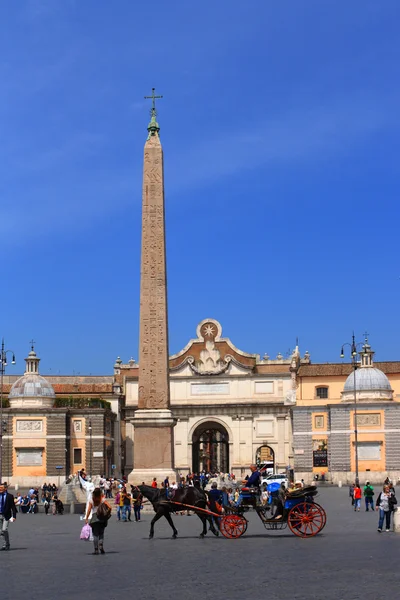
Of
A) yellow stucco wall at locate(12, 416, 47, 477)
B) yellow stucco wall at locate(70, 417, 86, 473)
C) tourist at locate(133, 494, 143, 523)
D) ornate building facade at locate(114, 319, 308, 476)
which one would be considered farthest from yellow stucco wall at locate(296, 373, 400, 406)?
tourist at locate(133, 494, 143, 523)

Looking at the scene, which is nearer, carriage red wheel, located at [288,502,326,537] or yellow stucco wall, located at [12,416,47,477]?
carriage red wheel, located at [288,502,326,537]

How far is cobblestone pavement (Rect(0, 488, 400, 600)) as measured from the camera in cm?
1105

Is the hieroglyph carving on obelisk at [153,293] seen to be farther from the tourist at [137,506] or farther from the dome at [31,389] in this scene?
the dome at [31,389]

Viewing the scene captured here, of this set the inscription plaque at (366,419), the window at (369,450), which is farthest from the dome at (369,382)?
the window at (369,450)

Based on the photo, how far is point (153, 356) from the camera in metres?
30.2

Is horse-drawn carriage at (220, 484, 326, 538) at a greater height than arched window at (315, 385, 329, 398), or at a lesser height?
lesser

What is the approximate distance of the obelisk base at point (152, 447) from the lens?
98.7ft

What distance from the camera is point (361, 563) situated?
13625 mm

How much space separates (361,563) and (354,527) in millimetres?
8913

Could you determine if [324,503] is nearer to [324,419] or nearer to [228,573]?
[324,419]

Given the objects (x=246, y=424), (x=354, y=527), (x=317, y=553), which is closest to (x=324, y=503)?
(x=354, y=527)

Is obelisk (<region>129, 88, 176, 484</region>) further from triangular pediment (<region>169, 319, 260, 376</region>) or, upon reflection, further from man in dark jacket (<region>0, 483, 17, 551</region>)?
triangular pediment (<region>169, 319, 260, 376</region>)

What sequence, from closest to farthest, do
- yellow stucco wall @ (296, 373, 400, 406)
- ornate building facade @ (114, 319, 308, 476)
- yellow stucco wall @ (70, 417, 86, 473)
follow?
yellow stucco wall @ (70, 417, 86, 473)
yellow stucco wall @ (296, 373, 400, 406)
ornate building facade @ (114, 319, 308, 476)

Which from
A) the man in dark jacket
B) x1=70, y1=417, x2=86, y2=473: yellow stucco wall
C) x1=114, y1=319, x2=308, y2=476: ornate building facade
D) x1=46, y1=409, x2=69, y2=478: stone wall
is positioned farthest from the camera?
x1=114, y1=319, x2=308, y2=476: ornate building facade
